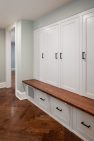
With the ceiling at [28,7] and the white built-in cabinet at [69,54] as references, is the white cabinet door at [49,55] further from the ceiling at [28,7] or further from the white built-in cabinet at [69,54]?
the ceiling at [28,7]

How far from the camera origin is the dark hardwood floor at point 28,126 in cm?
232

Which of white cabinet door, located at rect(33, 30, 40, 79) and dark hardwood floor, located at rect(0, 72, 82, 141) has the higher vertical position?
white cabinet door, located at rect(33, 30, 40, 79)

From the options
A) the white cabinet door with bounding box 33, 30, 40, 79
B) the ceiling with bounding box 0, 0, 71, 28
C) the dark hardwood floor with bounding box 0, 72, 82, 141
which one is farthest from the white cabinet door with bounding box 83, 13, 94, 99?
the white cabinet door with bounding box 33, 30, 40, 79

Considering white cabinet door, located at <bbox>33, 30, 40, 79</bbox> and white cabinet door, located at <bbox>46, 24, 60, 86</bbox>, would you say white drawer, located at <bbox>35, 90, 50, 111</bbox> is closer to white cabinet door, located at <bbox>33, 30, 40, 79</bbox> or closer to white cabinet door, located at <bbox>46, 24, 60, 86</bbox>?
white cabinet door, located at <bbox>46, 24, 60, 86</bbox>

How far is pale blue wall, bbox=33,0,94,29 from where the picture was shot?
8.51 ft

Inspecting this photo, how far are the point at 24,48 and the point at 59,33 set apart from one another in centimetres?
136

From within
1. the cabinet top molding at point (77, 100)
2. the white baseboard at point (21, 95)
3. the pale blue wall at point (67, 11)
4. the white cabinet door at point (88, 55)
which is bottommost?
the white baseboard at point (21, 95)

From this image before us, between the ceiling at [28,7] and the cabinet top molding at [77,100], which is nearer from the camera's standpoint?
the cabinet top molding at [77,100]

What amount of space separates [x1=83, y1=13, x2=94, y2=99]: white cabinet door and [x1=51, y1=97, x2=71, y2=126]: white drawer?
0.43 meters

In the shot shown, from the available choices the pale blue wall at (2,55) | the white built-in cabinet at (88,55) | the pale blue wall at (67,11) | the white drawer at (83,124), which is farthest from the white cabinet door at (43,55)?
the pale blue wall at (2,55)

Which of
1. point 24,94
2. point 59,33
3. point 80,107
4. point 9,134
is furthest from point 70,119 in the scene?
point 24,94

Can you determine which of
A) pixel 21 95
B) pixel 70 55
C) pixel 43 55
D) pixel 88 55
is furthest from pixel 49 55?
pixel 21 95

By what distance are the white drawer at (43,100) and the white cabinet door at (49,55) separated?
0.39 metres

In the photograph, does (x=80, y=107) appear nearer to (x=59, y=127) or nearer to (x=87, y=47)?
(x=59, y=127)
